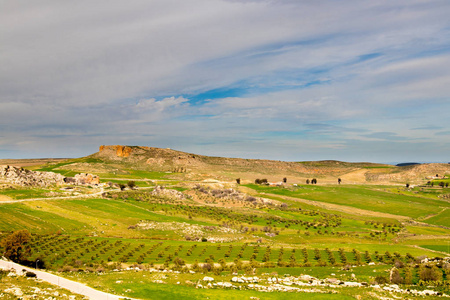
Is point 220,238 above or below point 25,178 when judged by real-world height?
below

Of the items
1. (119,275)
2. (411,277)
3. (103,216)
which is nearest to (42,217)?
(103,216)

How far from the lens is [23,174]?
104812 mm

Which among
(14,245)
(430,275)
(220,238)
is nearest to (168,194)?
(220,238)

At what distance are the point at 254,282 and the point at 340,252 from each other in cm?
2248

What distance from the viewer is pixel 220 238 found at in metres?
58.1

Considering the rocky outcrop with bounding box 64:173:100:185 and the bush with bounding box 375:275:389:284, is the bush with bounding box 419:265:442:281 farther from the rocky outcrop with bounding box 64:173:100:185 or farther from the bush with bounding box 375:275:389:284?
the rocky outcrop with bounding box 64:173:100:185

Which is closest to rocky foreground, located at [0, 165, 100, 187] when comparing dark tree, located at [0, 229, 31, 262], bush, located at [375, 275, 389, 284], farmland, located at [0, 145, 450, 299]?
farmland, located at [0, 145, 450, 299]

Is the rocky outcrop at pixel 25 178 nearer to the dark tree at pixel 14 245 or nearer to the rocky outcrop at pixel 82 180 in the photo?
the rocky outcrop at pixel 82 180

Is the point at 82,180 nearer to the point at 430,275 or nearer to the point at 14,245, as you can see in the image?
the point at 14,245

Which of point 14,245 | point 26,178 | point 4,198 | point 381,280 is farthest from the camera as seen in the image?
point 26,178

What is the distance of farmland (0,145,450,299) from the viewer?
98.9ft

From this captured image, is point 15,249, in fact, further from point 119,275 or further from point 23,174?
point 23,174

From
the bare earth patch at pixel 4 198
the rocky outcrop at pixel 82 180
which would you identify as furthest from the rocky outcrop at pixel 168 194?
the bare earth patch at pixel 4 198

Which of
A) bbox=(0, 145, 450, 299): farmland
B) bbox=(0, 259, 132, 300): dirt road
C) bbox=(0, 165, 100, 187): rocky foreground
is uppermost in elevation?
bbox=(0, 165, 100, 187): rocky foreground
